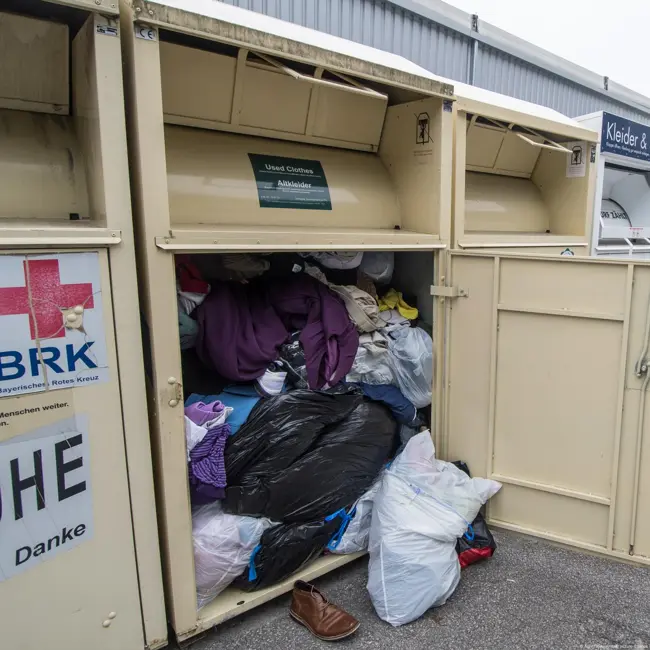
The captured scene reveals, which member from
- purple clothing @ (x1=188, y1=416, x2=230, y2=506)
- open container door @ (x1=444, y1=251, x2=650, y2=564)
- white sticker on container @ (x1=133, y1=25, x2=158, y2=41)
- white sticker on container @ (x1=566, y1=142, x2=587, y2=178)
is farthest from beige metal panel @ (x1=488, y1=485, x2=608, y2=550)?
white sticker on container @ (x1=133, y1=25, x2=158, y2=41)

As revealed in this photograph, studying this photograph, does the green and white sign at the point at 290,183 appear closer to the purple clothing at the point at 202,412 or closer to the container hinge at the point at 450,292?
the container hinge at the point at 450,292

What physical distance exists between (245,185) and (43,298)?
3.24 feet

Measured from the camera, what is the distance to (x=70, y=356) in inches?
59.7

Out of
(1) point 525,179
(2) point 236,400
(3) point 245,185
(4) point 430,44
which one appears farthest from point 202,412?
(4) point 430,44

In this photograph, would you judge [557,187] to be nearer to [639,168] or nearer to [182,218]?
[639,168]

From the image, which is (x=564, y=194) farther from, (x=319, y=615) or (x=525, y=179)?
(x=319, y=615)

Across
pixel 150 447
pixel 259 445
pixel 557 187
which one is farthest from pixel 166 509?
pixel 557 187

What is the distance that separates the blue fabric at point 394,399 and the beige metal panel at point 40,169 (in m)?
1.46

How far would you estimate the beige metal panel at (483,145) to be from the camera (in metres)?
2.99

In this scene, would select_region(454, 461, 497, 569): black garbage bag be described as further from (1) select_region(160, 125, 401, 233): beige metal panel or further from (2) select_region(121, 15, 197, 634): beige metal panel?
(1) select_region(160, 125, 401, 233): beige metal panel

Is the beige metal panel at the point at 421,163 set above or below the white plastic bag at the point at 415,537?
above

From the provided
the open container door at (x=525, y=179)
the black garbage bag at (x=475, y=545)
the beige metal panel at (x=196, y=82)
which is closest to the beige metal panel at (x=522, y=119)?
the open container door at (x=525, y=179)

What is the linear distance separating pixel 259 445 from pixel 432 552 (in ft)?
2.71

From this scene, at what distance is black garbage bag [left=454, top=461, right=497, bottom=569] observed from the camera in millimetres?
2234
